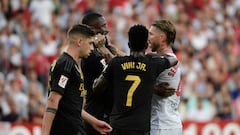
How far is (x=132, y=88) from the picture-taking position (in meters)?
8.97

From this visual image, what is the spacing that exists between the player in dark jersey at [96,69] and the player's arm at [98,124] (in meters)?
0.67

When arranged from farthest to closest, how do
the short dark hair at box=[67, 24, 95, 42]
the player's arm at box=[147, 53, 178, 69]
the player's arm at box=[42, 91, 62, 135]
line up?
the player's arm at box=[147, 53, 178, 69]
the short dark hair at box=[67, 24, 95, 42]
the player's arm at box=[42, 91, 62, 135]

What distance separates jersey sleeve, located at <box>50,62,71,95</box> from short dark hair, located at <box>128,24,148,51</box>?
76cm

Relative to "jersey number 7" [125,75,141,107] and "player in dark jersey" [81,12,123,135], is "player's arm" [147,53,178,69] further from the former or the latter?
"player in dark jersey" [81,12,123,135]

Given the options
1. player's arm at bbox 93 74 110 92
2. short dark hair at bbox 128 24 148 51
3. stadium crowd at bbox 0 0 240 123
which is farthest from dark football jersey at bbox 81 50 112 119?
stadium crowd at bbox 0 0 240 123

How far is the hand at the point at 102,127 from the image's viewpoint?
29.7ft

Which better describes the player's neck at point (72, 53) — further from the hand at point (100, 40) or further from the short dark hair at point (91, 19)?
the short dark hair at point (91, 19)

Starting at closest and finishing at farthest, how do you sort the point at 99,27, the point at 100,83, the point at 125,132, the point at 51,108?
the point at 51,108
the point at 125,132
the point at 100,83
the point at 99,27

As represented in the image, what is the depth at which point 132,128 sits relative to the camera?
9039 millimetres

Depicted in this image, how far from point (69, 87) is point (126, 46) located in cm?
1002

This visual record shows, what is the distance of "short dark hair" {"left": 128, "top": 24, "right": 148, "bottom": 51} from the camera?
8.94 metres

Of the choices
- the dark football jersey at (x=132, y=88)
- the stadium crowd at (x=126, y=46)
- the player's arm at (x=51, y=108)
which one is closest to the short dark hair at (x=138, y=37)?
the dark football jersey at (x=132, y=88)

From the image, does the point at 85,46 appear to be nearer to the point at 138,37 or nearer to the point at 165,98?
the point at 138,37

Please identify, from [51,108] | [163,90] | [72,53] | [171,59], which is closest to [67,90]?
[51,108]
